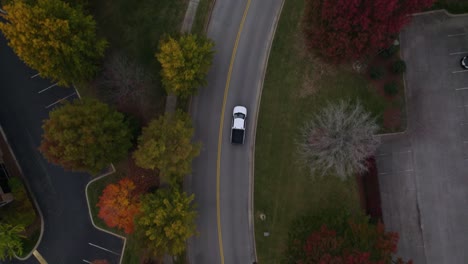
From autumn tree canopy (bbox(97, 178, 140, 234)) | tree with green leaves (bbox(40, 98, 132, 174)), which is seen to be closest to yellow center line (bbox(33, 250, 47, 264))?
autumn tree canopy (bbox(97, 178, 140, 234))

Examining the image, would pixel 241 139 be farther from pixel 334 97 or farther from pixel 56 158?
pixel 56 158

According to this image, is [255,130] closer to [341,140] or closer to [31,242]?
[341,140]

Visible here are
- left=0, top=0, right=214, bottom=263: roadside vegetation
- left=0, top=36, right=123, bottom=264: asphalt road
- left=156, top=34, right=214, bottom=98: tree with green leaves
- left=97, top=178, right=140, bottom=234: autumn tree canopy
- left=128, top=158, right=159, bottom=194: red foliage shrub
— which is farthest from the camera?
left=0, top=36, right=123, bottom=264: asphalt road

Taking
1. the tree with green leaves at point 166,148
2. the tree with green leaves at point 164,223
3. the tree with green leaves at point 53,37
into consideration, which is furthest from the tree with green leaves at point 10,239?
the tree with green leaves at point 53,37

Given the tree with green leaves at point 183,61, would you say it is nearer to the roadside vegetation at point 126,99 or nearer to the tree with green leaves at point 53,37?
the roadside vegetation at point 126,99

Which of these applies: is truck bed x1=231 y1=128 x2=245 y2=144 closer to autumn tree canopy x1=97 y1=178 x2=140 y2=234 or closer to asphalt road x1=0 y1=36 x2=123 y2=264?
autumn tree canopy x1=97 y1=178 x2=140 y2=234
